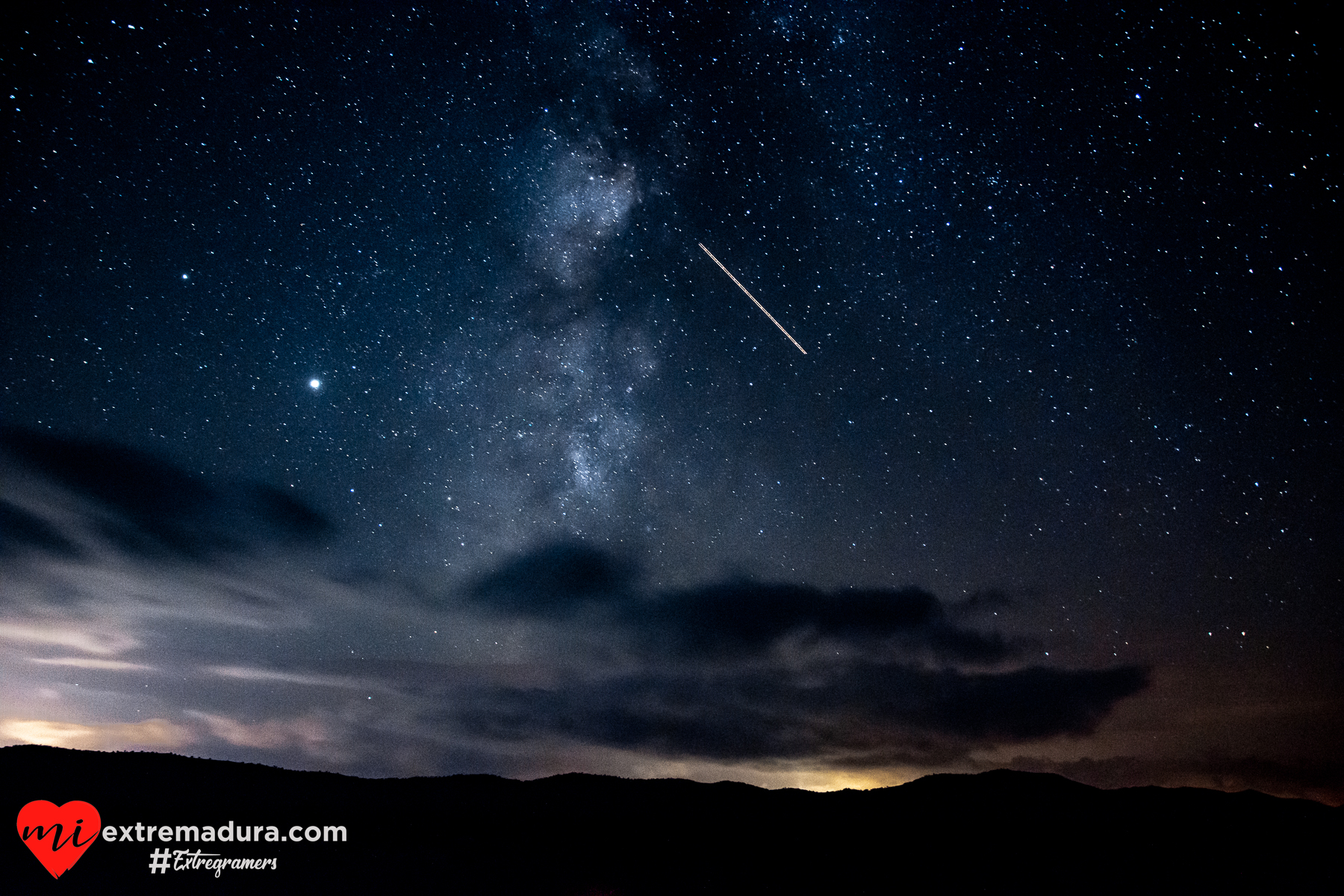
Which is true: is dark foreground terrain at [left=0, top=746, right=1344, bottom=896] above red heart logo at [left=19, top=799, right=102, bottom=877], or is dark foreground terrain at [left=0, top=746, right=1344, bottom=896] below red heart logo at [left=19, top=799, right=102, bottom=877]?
below

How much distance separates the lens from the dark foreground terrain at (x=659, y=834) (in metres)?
21.5

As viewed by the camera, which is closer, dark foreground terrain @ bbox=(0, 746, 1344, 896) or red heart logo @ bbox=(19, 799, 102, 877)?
red heart logo @ bbox=(19, 799, 102, 877)

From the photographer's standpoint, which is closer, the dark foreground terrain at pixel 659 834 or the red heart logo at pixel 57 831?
the red heart logo at pixel 57 831

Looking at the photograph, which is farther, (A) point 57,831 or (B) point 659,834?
(B) point 659,834

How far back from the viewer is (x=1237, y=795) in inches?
1490

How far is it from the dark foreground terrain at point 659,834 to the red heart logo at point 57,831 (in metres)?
Result: 4.56

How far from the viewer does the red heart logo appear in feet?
43.0

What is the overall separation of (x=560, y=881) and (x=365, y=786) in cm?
1447

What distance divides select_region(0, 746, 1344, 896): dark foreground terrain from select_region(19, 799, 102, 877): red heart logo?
456 centimetres

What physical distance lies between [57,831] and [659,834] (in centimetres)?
2327

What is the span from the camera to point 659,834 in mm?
30641

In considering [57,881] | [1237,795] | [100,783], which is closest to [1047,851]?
[1237,795]

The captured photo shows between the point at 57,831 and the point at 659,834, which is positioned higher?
the point at 57,831

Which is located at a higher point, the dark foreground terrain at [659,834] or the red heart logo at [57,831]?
the red heart logo at [57,831]
